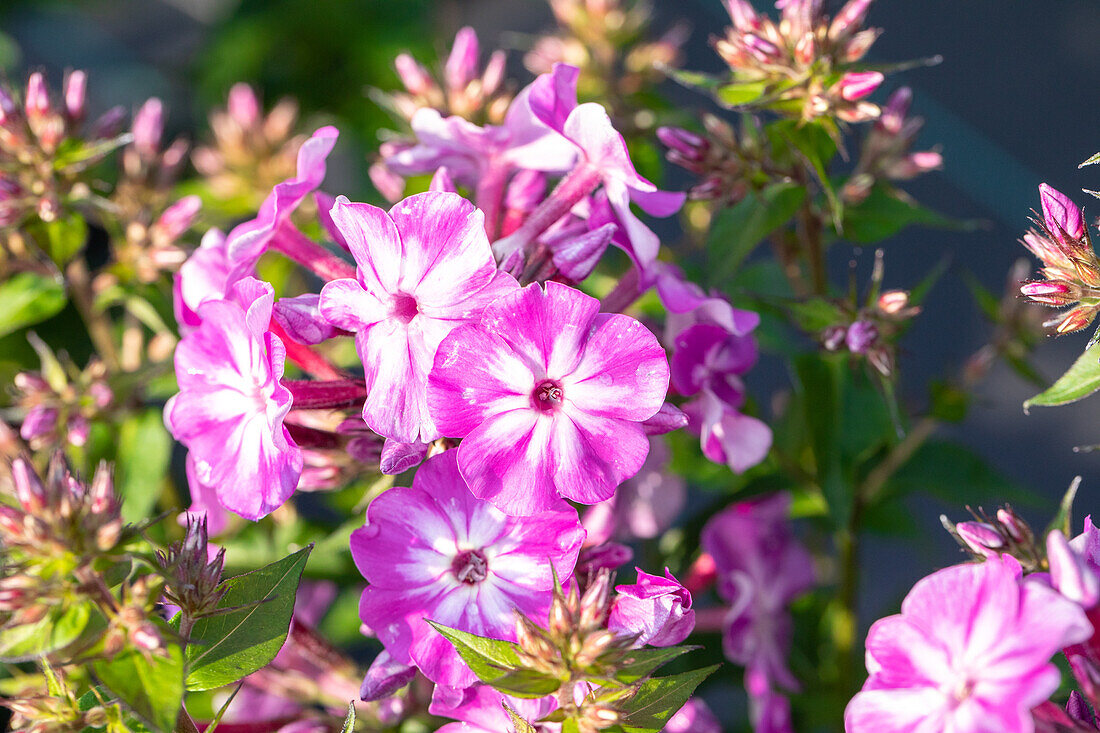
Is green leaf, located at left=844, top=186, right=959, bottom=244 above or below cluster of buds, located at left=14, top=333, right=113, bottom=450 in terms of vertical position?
above

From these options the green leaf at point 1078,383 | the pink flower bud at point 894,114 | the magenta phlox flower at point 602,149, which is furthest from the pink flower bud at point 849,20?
the green leaf at point 1078,383

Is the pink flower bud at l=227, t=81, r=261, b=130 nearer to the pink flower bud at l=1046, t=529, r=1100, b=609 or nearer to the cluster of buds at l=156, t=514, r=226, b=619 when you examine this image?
the cluster of buds at l=156, t=514, r=226, b=619

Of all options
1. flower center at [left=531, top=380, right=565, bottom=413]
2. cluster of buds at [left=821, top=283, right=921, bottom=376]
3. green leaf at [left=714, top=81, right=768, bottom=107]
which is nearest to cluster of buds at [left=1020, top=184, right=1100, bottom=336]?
cluster of buds at [left=821, top=283, right=921, bottom=376]

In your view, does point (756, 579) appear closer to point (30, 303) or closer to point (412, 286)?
point (412, 286)

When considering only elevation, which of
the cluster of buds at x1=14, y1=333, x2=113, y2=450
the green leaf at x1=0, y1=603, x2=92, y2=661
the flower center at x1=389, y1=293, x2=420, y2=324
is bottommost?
the cluster of buds at x1=14, y1=333, x2=113, y2=450

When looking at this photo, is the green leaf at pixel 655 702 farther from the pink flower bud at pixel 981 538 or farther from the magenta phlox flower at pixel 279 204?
the magenta phlox flower at pixel 279 204

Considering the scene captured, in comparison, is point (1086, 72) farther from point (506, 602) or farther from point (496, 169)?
point (506, 602)
